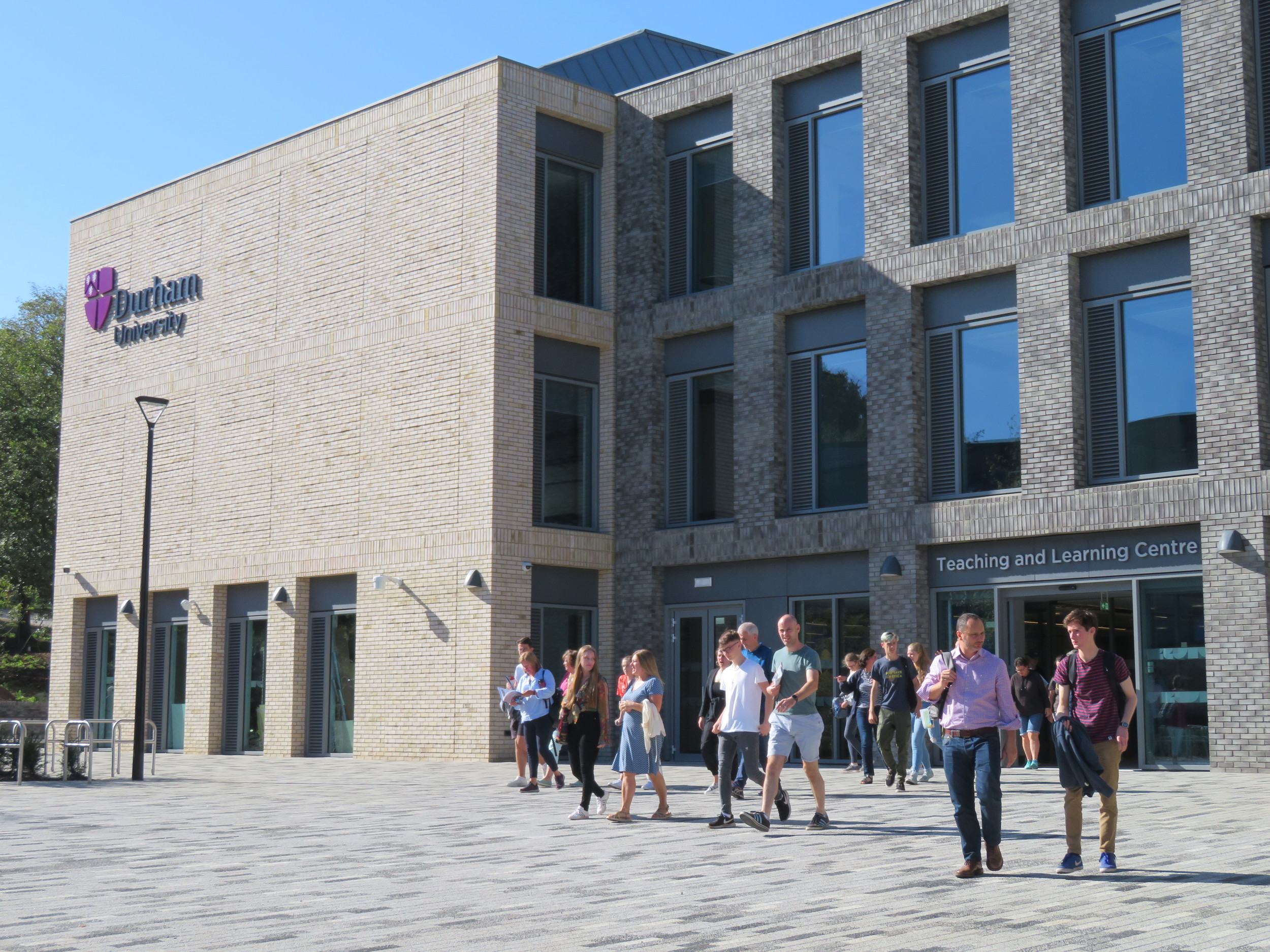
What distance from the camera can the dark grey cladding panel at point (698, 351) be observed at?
25516 millimetres

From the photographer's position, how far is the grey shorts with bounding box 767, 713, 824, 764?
40.7 feet

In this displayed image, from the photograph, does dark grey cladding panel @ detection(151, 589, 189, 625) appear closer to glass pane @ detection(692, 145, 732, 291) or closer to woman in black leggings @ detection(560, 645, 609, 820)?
glass pane @ detection(692, 145, 732, 291)

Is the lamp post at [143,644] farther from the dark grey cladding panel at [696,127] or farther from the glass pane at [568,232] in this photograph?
the dark grey cladding panel at [696,127]

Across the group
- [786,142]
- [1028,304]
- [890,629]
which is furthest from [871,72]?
[890,629]

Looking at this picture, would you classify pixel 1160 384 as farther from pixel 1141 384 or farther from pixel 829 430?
pixel 829 430

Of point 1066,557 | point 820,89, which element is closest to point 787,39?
point 820,89

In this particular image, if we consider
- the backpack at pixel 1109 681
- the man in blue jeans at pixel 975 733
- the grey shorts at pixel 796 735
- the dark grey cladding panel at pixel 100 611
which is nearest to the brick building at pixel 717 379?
the dark grey cladding panel at pixel 100 611

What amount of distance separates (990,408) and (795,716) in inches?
419

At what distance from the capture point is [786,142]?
25.2 meters

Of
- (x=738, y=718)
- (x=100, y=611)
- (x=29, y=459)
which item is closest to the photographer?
(x=738, y=718)

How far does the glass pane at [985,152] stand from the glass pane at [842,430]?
2.89m

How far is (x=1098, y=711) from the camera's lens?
9703mm

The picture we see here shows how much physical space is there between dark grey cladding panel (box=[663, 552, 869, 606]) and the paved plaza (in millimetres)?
7253

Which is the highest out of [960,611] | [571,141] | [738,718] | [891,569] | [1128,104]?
[571,141]
